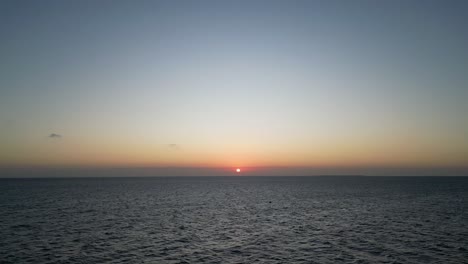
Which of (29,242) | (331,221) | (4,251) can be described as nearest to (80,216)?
(29,242)

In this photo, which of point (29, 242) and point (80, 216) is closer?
point (29, 242)

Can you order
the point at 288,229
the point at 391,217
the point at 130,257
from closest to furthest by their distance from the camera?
the point at 130,257, the point at 288,229, the point at 391,217

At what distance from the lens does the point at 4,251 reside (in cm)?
3928

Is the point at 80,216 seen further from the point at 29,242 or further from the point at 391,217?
the point at 391,217

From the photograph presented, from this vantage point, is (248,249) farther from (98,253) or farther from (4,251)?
(4,251)

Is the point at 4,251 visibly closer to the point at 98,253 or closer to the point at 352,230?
the point at 98,253

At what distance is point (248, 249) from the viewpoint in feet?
134

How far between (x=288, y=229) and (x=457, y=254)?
23927mm

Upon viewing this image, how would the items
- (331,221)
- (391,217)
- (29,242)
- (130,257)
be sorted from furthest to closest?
(391,217) < (331,221) < (29,242) < (130,257)

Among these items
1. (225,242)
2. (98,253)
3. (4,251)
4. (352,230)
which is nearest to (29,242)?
(4,251)

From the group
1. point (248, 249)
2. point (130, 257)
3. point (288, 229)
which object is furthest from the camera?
point (288, 229)

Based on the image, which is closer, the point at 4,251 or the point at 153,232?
the point at 4,251

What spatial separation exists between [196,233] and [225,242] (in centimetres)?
819

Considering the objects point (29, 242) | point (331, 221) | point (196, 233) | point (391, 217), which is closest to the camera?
point (29, 242)
